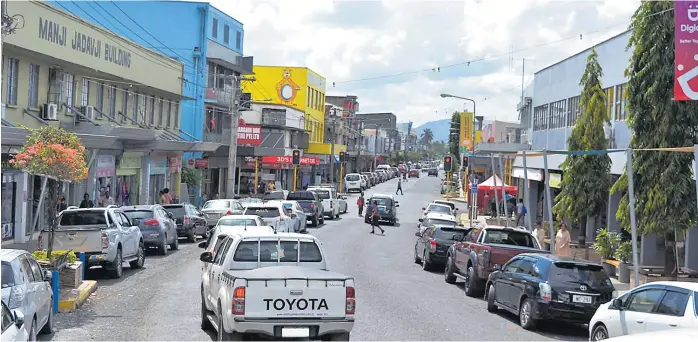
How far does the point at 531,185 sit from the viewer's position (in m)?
49.7

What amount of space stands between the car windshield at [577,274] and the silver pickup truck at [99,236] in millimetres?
10718

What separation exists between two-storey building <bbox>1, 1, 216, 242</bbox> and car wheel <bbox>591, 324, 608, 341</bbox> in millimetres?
13774

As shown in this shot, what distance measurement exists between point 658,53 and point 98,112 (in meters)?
24.3

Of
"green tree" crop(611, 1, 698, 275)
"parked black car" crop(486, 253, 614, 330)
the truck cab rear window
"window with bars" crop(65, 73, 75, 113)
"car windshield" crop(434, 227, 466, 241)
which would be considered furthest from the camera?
"window with bars" crop(65, 73, 75, 113)

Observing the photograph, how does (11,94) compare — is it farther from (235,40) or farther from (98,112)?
(235,40)

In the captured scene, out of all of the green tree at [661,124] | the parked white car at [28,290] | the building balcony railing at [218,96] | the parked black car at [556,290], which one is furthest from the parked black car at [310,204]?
the parked white car at [28,290]

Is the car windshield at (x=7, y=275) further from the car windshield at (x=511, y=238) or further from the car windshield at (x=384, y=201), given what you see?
the car windshield at (x=384, y=201)

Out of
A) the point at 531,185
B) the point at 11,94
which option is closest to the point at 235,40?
the point at 531,185

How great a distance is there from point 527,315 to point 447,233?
10628 mm

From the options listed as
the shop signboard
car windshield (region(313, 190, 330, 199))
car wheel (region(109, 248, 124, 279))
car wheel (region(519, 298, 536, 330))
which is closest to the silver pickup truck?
car wheel (region(109, 248, 124, 279))

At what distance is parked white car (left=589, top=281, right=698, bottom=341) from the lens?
12.3 meters

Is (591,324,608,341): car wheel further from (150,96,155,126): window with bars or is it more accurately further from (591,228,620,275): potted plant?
(150,96,155,126): window with bars

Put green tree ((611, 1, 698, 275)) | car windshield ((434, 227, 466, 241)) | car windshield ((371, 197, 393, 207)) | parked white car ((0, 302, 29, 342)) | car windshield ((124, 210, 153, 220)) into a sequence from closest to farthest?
parked white car ((0, 302, 29, 342))
green tree ((611, 1, 698, 275))
car windshield ((434, 227, 466, 241))
car windshield ((124, 210, 153, 220))
car windshield ((371, 197, 393, 207))

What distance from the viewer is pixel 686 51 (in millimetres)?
15820
